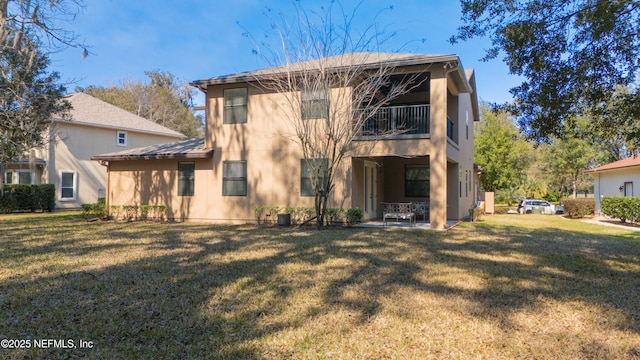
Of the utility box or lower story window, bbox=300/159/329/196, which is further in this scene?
the utility box

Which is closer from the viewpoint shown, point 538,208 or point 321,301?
point 321,301

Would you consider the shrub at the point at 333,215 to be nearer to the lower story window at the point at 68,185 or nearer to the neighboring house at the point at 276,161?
the neighboring house at the point at 276,161

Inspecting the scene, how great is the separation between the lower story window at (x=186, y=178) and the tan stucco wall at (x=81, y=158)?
34.4ft

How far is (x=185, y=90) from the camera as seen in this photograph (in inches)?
1973

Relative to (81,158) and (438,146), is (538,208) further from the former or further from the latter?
(81,158)

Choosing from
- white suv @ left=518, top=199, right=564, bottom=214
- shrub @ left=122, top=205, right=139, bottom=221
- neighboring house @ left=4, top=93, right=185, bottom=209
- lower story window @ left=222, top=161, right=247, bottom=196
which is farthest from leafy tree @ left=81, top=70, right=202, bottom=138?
white suv @ left=518, top=199, right=564, bottom=214

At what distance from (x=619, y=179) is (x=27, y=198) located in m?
32.9

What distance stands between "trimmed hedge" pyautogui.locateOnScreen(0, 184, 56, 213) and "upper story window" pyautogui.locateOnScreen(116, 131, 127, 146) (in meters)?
5.25

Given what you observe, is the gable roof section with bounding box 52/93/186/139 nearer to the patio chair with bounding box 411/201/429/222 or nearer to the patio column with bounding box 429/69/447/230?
the patio chair with bounding box 411/201/429/222

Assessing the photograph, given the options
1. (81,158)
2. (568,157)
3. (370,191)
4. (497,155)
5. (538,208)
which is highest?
(568,157)

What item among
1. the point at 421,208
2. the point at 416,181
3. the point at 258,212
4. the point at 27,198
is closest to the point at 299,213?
the point at 258,212

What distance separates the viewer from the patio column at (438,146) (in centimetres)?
1287

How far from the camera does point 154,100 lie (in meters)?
43.2

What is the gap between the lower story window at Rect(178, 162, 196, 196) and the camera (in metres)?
16.2
